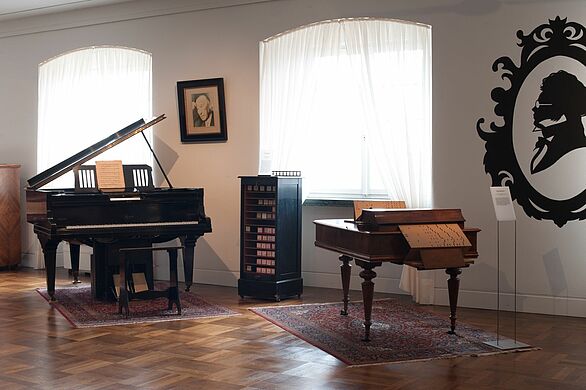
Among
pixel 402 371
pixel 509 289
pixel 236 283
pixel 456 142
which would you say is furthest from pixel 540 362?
pixel 236 283

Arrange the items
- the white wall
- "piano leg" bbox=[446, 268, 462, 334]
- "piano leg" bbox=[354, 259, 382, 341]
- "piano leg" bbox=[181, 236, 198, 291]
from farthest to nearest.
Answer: "piano leg" bbox=[181, 236, 198, 291]
the white wall
"piano leg" bbox=[446, 268, 462, 334]
"piano leg" bbox=[354, 259, 382, 341]

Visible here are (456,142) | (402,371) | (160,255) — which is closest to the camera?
(402,371)

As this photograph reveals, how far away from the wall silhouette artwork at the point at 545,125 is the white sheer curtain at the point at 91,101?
434cm

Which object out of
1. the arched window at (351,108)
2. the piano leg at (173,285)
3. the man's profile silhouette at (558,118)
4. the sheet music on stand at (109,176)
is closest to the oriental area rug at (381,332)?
the piano leg at (173,285)

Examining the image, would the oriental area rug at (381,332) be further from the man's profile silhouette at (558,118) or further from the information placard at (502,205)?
the man's profile silhouette at (558,118)

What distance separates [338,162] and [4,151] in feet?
16.6

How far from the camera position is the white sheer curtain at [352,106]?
7.65m

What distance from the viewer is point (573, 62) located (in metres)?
6.88

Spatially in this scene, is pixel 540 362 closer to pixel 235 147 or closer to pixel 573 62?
pixel 573 62

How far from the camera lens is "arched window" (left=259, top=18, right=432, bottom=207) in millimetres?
7680

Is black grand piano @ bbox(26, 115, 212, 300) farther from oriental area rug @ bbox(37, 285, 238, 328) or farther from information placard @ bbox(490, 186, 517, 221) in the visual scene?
information placard @ bbox(490, 186, 517, 221)

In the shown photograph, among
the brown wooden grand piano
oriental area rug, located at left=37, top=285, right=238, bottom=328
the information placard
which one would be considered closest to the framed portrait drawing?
oriental area rug, located at left=37, top=285, right=238, bottom=328

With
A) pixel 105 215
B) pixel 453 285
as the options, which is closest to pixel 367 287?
pixel 453 285

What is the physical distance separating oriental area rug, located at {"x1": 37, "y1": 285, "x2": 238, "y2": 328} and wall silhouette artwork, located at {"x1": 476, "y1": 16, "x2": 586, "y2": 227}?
2.89m
